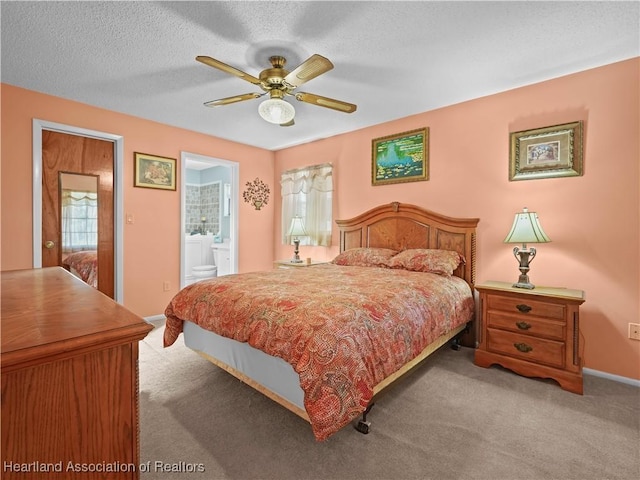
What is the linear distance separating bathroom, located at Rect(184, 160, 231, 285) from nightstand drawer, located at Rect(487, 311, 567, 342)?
4.62 meters

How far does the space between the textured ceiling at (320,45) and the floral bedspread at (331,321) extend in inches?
68.6

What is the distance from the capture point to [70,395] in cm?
68

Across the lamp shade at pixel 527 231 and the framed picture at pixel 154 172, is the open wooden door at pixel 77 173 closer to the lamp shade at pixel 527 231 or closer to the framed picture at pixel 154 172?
the framed picture at pixel 154 172

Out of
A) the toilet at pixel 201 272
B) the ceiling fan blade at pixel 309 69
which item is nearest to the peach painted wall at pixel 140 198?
the toilet at pixel 201 272

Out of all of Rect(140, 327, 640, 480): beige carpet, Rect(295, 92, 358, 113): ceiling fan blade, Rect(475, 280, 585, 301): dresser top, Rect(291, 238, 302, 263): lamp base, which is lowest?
Rect(140, 327, 640, 480): beige carpet

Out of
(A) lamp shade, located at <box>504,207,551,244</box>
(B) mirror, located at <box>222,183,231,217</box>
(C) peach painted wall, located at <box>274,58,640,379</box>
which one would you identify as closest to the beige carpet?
(C) peach painted wall, located at <box>274,58,640,379</box>

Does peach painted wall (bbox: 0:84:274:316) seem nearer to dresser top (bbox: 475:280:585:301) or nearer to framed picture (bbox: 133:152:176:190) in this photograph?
framed picture (bbox: 133:152:176:190)

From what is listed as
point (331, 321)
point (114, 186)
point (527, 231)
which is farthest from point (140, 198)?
point (527, 231)

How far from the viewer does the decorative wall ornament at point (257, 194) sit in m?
4.96

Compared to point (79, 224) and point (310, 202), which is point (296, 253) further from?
point (79, 224)

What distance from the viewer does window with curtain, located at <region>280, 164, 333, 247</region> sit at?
4.53 metres

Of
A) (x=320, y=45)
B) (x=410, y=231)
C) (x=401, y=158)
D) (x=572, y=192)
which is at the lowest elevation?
(x=410, y=231)

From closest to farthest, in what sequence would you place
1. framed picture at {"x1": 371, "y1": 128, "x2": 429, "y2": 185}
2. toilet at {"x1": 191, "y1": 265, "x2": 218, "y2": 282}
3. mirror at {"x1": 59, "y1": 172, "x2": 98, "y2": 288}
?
mirror at {"x1": 59, "y1": 172, "x2": 98, "y2": 288} → framed picture at {"x1": 371, "y1": 128, "x2": 429, "y2": 185} → toilet at {"x1": 191, "y1": 265, "x2": 218, "y2": 282}

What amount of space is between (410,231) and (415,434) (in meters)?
2.27
